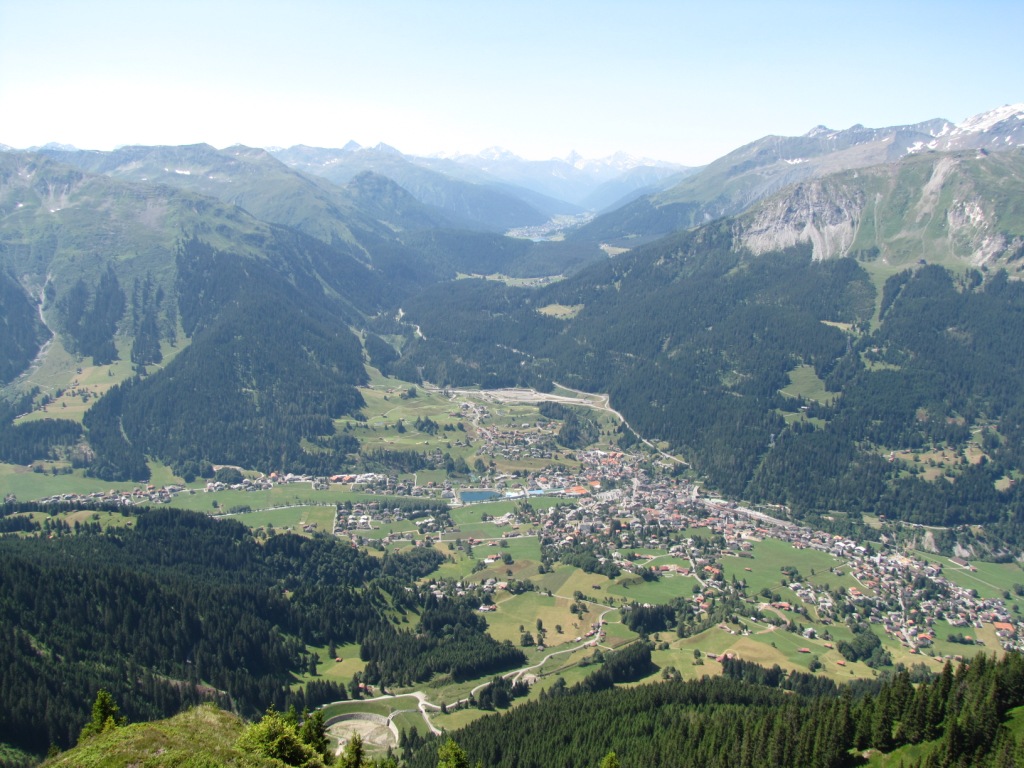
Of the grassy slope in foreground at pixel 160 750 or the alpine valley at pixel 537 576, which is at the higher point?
the grassy slope in foreground at pixel 160 750

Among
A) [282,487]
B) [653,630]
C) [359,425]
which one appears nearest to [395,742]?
[653,630]

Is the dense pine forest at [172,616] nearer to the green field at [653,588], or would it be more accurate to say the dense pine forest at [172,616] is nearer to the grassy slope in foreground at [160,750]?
the green field at [653,588]

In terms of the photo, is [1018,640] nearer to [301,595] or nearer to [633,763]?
[633,763]

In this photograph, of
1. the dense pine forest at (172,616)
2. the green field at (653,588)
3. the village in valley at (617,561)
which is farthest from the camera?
the green field at (653,588)

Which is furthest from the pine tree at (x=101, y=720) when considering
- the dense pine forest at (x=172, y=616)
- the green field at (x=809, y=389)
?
the green field at (x=809, y=389)

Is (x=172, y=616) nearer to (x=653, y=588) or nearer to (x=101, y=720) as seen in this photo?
(x=101, y=720)

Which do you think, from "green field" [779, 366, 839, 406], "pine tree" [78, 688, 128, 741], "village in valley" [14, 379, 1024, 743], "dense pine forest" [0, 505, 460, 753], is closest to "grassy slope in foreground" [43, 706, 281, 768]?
"pine tree" [78, 688, 128, 741]

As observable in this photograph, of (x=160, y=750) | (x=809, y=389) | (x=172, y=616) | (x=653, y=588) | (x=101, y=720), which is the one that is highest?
(x=160, y=750)

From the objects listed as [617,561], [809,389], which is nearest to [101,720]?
[617,561]
